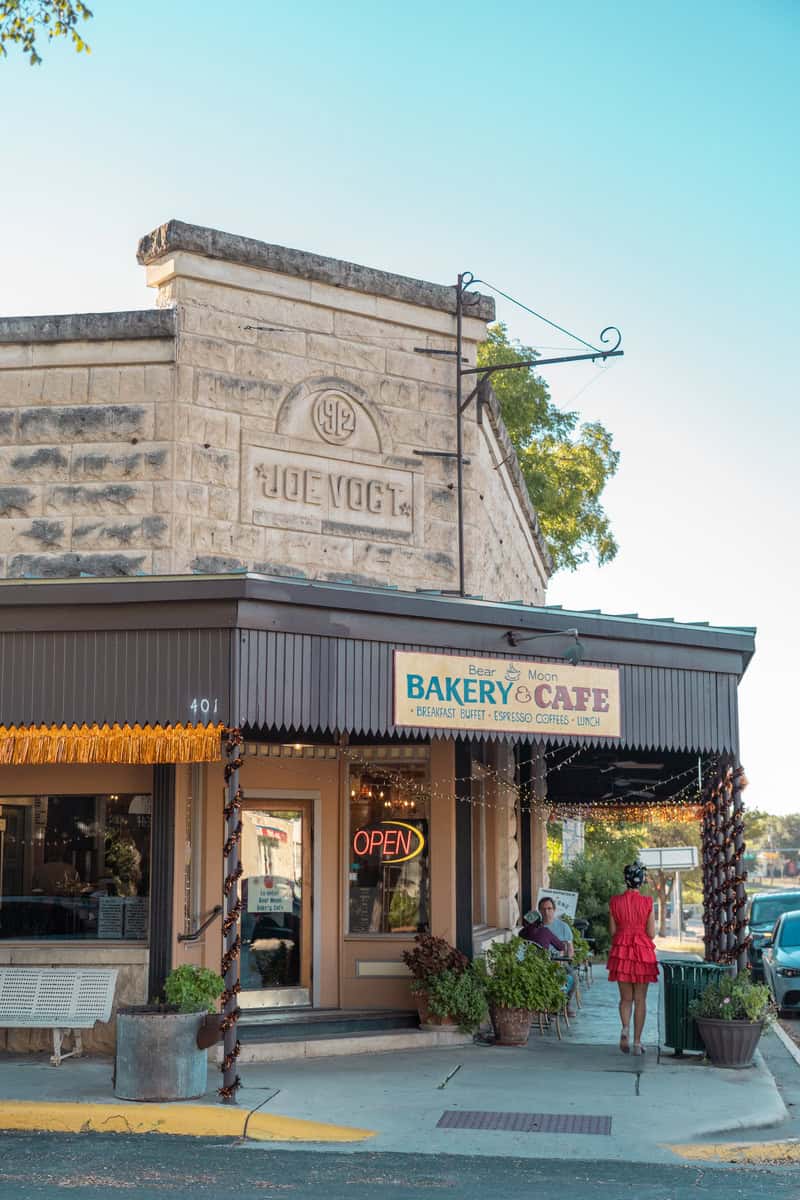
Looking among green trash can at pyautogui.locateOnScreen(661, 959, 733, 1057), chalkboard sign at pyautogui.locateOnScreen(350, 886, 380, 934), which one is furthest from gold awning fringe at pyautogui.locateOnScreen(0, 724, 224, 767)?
green trash can at pyautogui.locateOnScreen(661, 959, 733, 1057)

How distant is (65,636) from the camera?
11.2 m

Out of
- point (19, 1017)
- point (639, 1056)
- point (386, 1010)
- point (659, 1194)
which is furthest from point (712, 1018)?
point (19, 1017)

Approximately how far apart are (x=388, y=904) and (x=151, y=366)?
6110mm

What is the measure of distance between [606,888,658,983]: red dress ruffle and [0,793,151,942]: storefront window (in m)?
4.50

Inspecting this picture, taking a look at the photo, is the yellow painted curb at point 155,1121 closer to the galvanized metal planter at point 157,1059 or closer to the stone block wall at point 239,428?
the galvanized metal planter at point 157,1059

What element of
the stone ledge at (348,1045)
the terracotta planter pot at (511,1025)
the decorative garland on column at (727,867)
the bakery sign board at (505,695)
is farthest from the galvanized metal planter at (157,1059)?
the decorative garland on column at (727,867)

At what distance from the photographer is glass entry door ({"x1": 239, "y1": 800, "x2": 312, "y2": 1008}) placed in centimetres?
1420

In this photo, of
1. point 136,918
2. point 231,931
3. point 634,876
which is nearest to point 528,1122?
point 231,931

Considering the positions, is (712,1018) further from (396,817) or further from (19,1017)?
(19,1017)

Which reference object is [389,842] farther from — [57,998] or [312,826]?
[57,998]

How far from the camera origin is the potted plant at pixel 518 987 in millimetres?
13336

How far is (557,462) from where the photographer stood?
1296 inches

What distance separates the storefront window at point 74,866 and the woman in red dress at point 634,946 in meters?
4.50

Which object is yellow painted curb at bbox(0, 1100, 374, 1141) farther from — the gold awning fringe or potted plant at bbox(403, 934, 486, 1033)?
potted plant at bbox(403, 934, 486, 1033)
